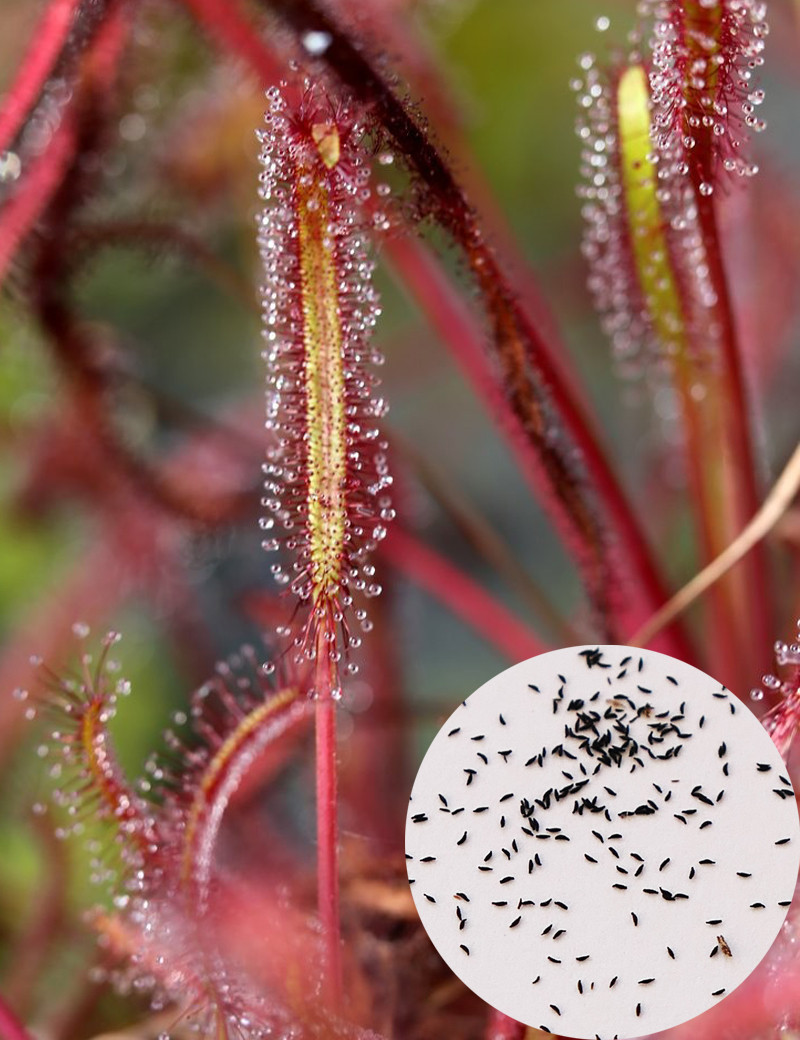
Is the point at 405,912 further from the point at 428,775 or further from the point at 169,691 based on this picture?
the point at 169,691

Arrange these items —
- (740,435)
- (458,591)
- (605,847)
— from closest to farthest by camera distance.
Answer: (605,847), (740,435), (458,591)

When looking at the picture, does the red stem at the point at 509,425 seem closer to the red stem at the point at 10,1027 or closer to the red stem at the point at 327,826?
the red stem at the point at 327,826

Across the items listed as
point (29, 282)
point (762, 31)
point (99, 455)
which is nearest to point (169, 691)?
point (99, 455)

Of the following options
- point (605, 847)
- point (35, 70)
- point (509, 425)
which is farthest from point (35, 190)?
point (605, 847)

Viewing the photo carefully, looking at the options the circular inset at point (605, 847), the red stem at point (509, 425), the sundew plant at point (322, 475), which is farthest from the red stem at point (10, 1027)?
the red stem at point (509, 425)

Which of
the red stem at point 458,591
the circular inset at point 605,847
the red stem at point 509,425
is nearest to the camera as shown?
the circular inset at point 605,847

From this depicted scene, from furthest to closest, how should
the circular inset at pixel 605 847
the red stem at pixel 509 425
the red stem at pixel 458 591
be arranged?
the red stem at pixel 458 591 < the red stem at pixel 509 425 < the circular inset at pixel 605 847

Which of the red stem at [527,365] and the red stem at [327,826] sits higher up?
the red stem at [527,365]

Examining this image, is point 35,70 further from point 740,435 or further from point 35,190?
point 740,435

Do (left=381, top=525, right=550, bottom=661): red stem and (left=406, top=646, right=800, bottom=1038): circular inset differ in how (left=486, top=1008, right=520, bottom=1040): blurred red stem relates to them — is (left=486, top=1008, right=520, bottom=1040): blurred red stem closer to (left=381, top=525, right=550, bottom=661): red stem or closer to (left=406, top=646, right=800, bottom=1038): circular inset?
(left=406, top=646, right=800, bottom=1038): circular inset
